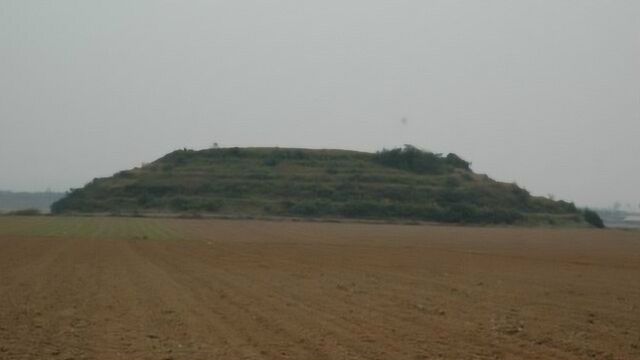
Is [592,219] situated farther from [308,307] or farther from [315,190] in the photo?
[308,307]

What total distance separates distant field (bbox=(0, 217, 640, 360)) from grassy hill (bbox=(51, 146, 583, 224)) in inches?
3026

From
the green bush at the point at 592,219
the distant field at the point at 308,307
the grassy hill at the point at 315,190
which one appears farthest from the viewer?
the green bush at the point at 592,219

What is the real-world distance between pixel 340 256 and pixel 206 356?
33327 mm

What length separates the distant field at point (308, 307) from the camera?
50.1ft

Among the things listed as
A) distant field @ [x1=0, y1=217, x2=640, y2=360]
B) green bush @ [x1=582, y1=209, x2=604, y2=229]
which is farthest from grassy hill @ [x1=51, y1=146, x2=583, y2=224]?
distant field @ [x1=0, y1=217, x2=640, y2=360]

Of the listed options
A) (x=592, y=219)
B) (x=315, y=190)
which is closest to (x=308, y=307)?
(x=315, y=190)

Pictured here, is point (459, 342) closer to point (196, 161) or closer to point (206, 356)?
point (206, 356)

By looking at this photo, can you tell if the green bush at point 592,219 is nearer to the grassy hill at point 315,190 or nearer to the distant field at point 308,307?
the grassy hill at point 315,190

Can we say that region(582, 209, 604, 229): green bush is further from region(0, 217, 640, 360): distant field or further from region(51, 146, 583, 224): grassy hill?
region(0, 217, 640, 360): distant field

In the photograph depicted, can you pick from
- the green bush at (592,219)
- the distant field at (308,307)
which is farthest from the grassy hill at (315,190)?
the distant field at (308,307)

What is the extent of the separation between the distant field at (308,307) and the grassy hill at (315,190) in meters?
76.9

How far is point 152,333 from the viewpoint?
16.9 m

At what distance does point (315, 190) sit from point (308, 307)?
10743 centimetres

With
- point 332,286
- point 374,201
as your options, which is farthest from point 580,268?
point 374,201
